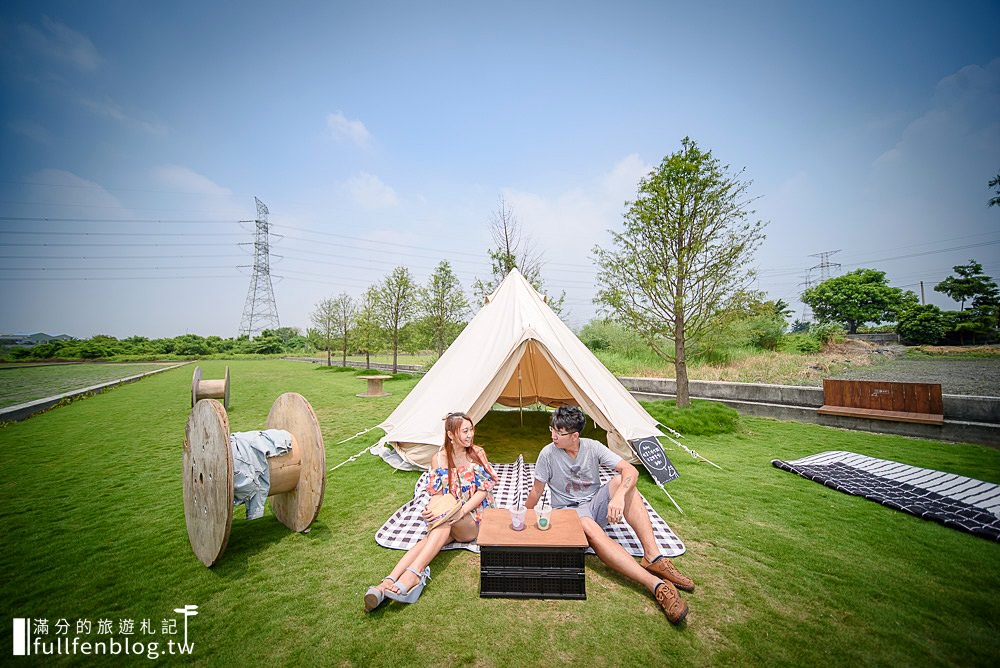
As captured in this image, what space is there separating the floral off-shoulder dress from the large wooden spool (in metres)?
0.91

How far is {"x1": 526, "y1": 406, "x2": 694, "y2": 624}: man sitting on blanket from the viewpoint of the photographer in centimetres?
259

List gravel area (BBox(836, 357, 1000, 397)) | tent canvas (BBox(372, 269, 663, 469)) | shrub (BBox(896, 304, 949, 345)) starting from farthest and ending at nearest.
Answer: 1. shrub (BBox(896, 304, 949, 345))
2. gravel area (BBox(836, 357, 1000, 397))
3. tent canvas (BBox(372, 269, 663, 469))

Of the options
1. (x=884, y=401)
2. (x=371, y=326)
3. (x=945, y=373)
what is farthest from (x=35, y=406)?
(x=945, y=373)

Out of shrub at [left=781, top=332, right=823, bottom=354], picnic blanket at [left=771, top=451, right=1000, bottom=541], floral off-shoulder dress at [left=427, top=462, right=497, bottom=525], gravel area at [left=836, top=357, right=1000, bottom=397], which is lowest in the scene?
picnic blanket at [left=771, top=451, right=1000, bottom=541]

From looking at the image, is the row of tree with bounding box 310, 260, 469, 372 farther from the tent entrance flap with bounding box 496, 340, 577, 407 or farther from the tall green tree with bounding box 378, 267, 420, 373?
the tent entrance flap with bounding box 496, 340, 577, 407

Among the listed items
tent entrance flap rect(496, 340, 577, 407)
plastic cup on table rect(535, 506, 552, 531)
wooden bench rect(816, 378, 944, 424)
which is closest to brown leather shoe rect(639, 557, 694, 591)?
plastic cup on table rect(535, 506, 552, 531)

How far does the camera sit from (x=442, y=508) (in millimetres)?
2910

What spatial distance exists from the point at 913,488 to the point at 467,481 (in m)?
4.95

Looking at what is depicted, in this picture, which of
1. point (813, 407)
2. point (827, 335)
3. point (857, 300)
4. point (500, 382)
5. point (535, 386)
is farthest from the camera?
point (857, 300)

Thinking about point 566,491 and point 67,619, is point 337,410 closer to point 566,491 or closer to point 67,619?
point 67,619

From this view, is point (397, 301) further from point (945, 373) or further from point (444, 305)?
point (945, 373)

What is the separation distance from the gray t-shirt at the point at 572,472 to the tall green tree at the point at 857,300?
3467cm

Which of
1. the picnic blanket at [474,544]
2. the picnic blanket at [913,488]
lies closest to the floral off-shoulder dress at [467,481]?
the picnic blanket at [474,544]

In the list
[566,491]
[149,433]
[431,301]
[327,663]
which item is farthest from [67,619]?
[431,301]
